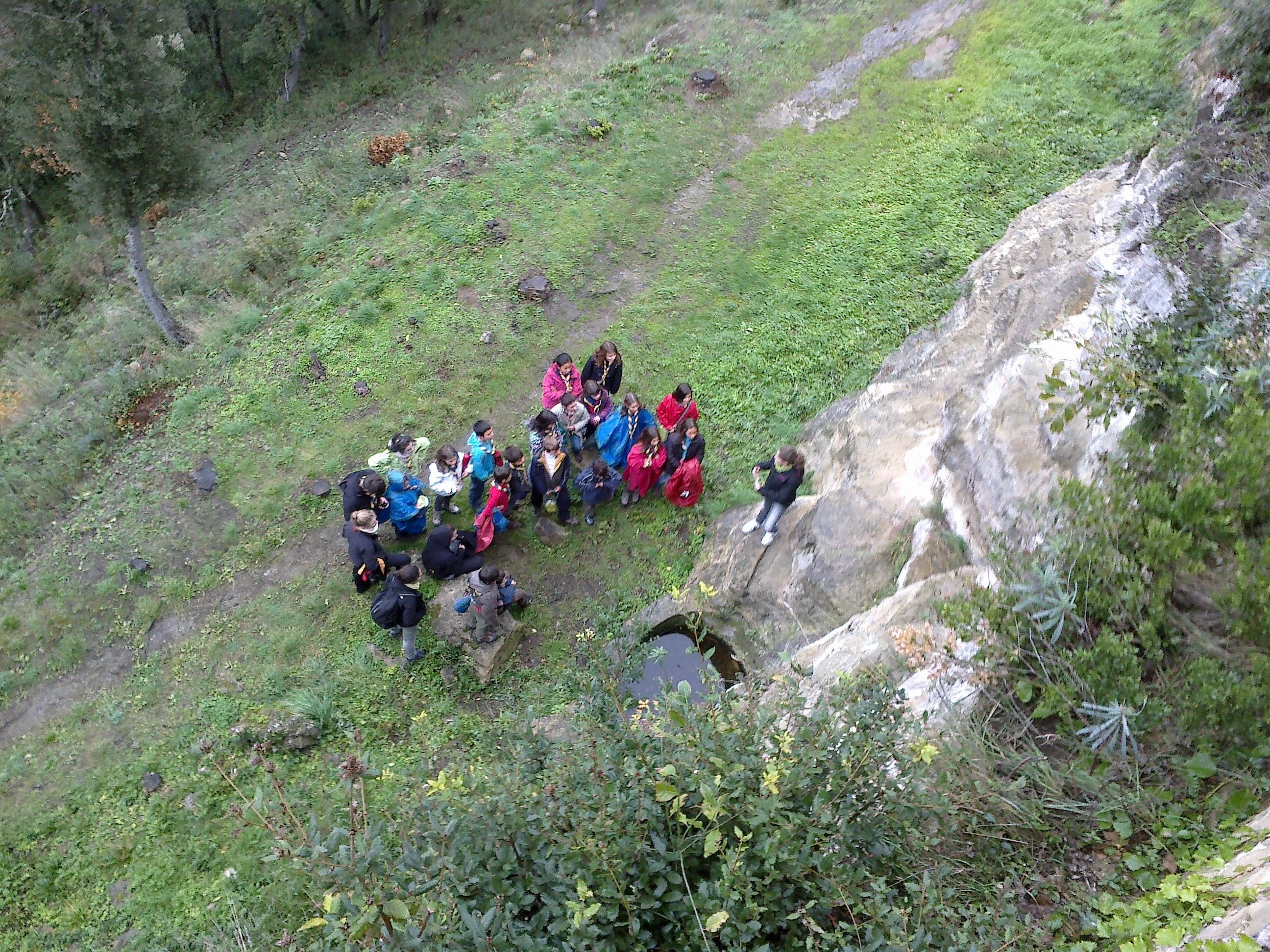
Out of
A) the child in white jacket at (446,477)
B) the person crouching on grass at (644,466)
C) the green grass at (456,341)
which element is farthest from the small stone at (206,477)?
the person crouching on grass at (644,466)

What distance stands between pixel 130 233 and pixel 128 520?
5.63 metres

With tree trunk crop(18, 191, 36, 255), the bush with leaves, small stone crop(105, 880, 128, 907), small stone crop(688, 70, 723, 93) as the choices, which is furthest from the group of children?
tree trunk crop(18, 191, 36, 255)

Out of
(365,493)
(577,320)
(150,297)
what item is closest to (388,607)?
(365,493)

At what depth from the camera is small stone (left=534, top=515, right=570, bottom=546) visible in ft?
34.3

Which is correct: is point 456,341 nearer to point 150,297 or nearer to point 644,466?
point 644,466

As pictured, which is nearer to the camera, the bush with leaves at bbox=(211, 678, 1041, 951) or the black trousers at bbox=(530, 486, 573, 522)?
the bush with leaves at bbox=(211, 678, 1041, 951)

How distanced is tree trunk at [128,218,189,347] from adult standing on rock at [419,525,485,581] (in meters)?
8.14

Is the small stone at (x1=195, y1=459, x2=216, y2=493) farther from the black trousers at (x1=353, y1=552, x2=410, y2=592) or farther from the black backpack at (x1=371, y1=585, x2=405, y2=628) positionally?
the black backpack at (x1=371, y1=585, x2=405, y2=628)

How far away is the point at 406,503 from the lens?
989cm

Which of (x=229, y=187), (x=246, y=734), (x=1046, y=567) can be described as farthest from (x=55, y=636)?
(x=229, y=187)

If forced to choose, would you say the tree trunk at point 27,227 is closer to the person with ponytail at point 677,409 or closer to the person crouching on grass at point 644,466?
the person with ponytail at point 677,409

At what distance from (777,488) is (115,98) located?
1104 centimetres

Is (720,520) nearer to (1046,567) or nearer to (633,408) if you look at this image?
(633,408)

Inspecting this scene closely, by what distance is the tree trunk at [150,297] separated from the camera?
13.6m
